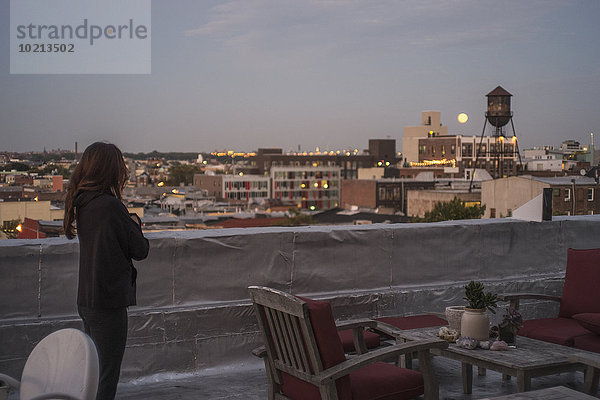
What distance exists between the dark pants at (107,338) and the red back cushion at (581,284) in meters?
3.61

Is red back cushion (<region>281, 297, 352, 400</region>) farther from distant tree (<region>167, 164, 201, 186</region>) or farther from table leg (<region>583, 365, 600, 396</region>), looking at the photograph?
distant tree (<region>167, 164, 201, 186</region>)

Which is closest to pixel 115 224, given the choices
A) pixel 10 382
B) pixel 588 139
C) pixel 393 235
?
pixel 10 382

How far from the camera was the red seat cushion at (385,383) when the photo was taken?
3.81 meters

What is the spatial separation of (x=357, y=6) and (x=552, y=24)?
39.7 metres

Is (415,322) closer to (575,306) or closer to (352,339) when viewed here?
(352,339)

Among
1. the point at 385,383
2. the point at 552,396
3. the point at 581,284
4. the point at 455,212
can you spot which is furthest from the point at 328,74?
the point at 552,396

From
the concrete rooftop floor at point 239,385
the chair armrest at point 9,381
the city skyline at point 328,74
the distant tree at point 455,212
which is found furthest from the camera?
the city skyline at point 328,74

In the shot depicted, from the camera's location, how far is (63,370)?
2.53 m

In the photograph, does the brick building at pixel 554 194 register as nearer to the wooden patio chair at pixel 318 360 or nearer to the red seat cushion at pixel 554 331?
the red seat cushion at pixel 554 331

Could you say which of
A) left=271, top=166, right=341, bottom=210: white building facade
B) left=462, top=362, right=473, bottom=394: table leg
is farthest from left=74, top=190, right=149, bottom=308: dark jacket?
left=271, top=166, right=341, bottom=210: white building facade

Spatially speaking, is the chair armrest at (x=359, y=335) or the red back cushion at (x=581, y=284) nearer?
the chair armrest at (x=359, y=335)

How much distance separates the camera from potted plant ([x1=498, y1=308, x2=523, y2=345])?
456cm

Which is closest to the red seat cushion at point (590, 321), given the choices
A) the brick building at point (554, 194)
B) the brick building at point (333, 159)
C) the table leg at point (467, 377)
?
the table leg at point (467, 377)

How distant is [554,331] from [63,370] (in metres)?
3.69
